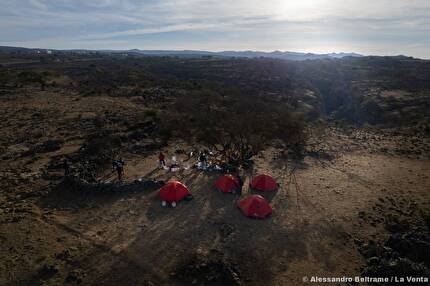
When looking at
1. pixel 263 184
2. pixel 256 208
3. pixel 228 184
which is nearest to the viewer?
pixel 256 208

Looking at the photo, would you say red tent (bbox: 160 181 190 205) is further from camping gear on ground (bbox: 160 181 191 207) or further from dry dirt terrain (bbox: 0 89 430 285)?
dry dirt terrain (bbox: 0 89 430 285)

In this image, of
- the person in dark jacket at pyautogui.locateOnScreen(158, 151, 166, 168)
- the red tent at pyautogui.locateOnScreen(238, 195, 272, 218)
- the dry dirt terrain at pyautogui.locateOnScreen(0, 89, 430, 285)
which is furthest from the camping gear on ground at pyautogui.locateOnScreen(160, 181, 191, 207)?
the person in dark jacket at pyautogui.locateOnScreen(158, 151, 166, 168)

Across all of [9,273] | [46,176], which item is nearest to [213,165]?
[46,176]

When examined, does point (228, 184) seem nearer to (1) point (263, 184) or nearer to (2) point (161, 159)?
(1) point (263, 184)

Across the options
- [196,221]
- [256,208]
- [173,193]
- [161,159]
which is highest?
[161,159]

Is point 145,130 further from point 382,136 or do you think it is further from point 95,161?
point 382,136

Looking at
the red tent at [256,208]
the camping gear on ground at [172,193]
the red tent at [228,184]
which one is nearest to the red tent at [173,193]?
the camping gear on ground at [172,193]

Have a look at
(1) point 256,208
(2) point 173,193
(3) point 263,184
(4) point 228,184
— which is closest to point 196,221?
(2) point 173,193
